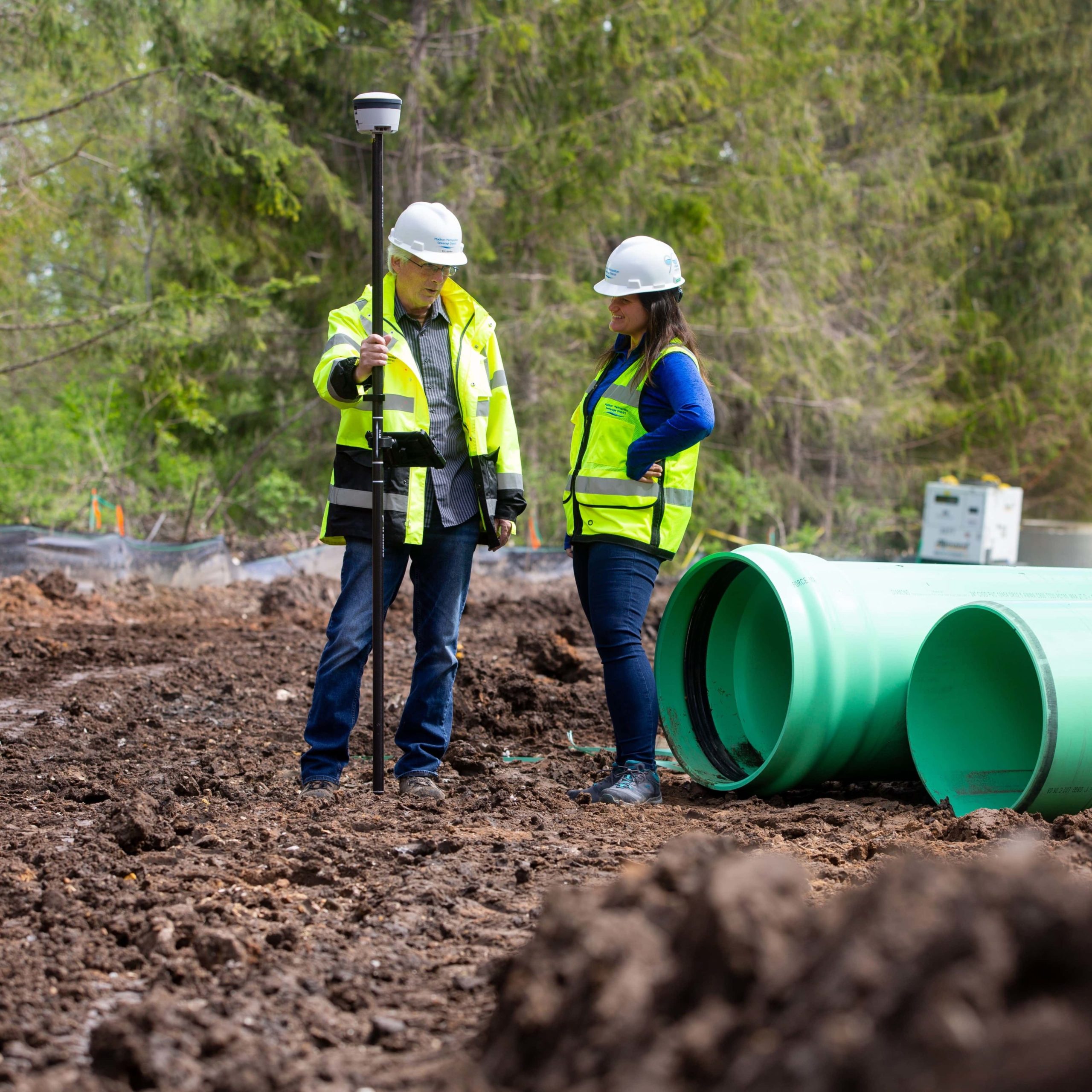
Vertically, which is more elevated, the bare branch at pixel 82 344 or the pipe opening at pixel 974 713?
the bare branch at pixel 82 344

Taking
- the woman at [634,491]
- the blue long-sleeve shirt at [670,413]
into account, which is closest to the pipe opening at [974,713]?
the woman at [634,491]

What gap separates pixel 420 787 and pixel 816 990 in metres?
2.79

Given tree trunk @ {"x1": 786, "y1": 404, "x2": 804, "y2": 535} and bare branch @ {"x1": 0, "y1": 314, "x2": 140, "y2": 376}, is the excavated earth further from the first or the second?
tree trunk @ {"x1": 786, "y1": 404, "x2": 804, "y2": 535}

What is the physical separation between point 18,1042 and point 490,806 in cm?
204

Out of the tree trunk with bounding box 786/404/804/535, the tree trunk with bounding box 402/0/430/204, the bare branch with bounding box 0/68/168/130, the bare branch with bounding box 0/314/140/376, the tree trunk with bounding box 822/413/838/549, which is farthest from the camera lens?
the tree trunk with bounding box 822/413/838/549

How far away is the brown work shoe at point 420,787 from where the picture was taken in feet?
13.8

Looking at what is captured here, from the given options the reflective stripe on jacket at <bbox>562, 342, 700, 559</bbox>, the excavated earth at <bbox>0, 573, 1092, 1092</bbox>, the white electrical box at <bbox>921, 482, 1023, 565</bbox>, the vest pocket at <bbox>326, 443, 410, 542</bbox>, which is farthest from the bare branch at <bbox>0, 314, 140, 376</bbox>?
the white electrical box at <bbox>921, 482, 1023, 565</bbox>

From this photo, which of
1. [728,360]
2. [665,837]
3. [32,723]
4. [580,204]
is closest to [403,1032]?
[665,837]

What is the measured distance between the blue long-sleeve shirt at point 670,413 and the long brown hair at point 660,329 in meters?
0.03

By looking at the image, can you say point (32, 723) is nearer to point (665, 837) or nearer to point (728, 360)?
point (665, 837)

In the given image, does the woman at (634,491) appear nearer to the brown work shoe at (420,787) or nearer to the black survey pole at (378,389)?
the brown work shoe at (420,787)

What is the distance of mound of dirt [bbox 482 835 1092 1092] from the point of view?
1.40 m

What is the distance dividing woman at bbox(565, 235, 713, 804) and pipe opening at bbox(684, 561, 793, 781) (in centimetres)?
67

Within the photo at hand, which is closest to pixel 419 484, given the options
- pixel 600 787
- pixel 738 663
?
pixel 600 787
